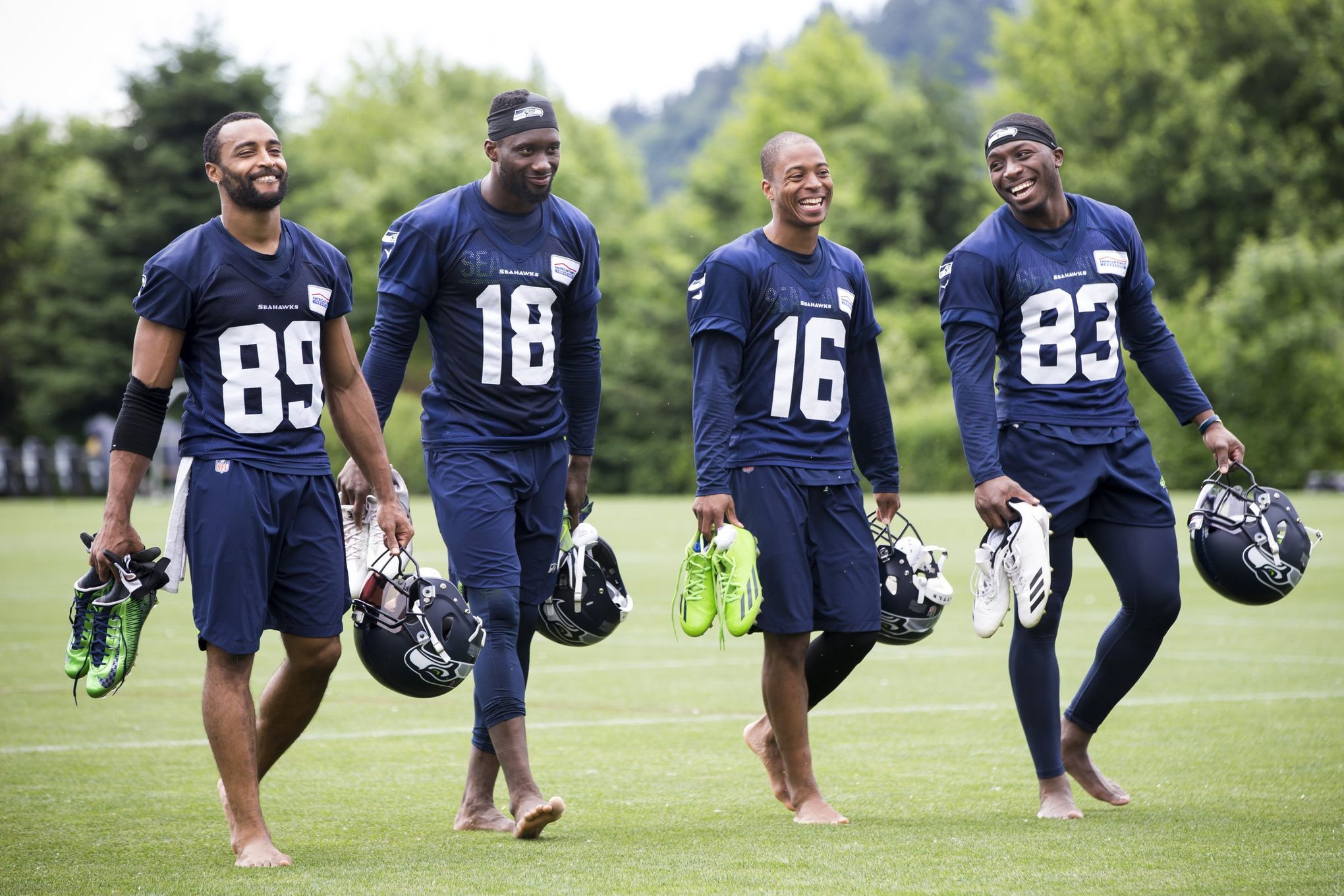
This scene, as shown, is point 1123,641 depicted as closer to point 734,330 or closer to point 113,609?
point 734,330

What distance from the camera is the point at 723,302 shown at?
5969 mm

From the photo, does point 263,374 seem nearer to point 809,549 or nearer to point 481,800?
point 481,800

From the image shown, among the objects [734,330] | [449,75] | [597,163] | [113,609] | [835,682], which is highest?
[449,75]

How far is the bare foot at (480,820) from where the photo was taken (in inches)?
229

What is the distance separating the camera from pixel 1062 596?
20.5 ft

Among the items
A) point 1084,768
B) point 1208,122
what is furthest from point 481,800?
point 1208,122

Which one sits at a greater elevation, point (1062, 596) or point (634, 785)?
point (1062, 596)

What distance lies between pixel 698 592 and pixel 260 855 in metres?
1.73

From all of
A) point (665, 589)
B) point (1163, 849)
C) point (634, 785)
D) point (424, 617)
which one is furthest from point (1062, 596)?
point (665, 589)

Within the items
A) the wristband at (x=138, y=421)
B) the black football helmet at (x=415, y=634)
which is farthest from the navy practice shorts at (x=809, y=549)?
the wristband at (x=138, y=421)

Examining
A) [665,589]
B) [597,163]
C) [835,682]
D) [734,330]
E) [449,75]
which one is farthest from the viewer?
[449,75]

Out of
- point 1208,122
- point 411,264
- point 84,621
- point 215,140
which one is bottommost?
point 84,621

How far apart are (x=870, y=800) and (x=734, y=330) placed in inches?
74.0

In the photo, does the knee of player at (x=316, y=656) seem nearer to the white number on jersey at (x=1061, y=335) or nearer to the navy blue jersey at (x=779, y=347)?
the navy blue jersey at (x=779, y=347)
